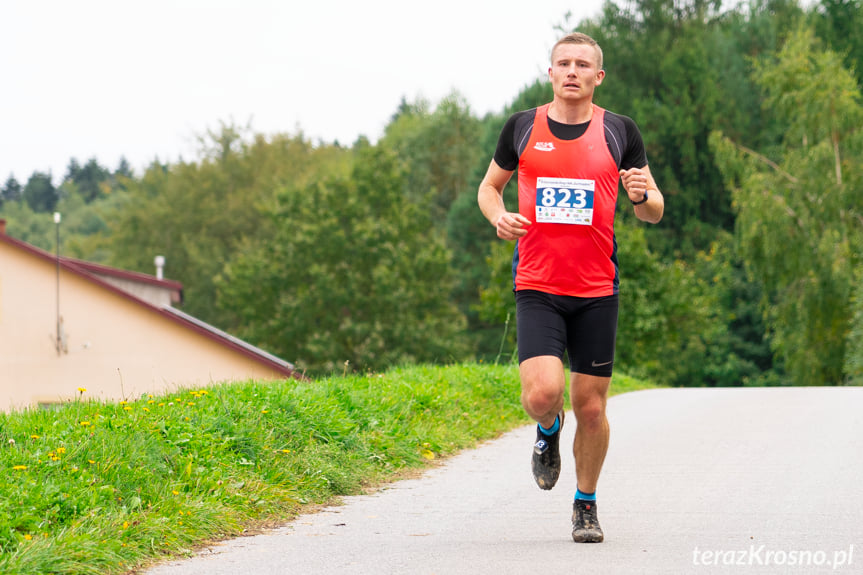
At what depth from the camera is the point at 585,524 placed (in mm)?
5305

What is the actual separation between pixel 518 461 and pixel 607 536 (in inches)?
125

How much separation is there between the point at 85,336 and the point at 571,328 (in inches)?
1087

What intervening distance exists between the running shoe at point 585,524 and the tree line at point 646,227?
26895 millimetres

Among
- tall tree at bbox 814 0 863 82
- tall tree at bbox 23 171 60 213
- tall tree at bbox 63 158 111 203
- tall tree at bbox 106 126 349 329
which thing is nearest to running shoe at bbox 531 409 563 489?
tall tree at bbox 814 0 863 82

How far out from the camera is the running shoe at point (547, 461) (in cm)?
550

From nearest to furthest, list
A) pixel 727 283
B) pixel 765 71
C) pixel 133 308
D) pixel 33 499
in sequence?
1. pixel 33 499
2. pixel 133 308
3. pixel 765 71
4. pixel 727 283

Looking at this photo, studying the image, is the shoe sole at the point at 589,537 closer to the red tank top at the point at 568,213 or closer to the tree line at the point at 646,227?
the red tank top at the point at 568,213

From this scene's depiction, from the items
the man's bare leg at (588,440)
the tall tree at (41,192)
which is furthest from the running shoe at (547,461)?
the tall tree at (41,192)

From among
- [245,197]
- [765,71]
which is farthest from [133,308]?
[245,197]

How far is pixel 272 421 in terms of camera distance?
729cm

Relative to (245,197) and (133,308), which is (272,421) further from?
(245,197)

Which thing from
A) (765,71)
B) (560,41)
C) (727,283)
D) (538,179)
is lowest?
(727,283)

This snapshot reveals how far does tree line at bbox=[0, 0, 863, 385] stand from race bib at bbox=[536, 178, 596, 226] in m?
27.2

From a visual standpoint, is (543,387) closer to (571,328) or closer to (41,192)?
(571,328)
